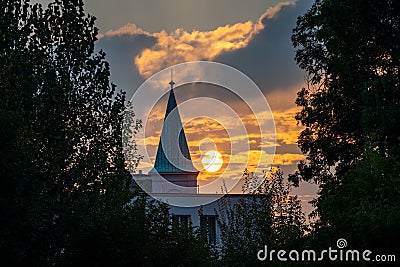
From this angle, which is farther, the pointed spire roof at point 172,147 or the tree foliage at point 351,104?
the pointed spire roof at point 172,147

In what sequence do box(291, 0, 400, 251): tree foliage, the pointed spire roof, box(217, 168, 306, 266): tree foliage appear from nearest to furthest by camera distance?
box(217, 168, 306, 266): tree foliage, box(291, 0, 400, 251): tree foliage, the pointed spire roof

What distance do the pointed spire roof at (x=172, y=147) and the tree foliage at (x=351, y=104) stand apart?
53.8ft

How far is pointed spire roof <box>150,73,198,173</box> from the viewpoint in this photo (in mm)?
50544

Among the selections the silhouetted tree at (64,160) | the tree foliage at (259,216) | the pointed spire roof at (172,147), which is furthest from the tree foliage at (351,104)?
the pointed spire roof at (172,147)

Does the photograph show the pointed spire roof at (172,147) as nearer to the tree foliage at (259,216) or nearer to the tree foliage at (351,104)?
the tree foliage at (351,104)

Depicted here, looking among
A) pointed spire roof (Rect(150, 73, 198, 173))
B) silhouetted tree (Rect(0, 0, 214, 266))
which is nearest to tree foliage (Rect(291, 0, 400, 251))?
silhouetted tree (Rect(0, 0, 214, 266))

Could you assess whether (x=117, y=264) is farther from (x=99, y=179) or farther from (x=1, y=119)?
(x=1, y=119)

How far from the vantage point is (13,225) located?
1514 cm

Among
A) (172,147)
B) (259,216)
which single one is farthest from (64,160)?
(172,147)

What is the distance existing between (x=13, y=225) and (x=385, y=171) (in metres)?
15.9

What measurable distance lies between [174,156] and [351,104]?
23.4m

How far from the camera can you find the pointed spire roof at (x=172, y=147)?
50544mm

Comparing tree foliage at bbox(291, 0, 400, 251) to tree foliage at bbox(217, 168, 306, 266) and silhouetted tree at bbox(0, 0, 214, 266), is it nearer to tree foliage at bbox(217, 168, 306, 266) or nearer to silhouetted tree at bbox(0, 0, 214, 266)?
tree foliage at bbox(217, 168, 306, 266)

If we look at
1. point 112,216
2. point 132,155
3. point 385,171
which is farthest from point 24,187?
point 132,155
